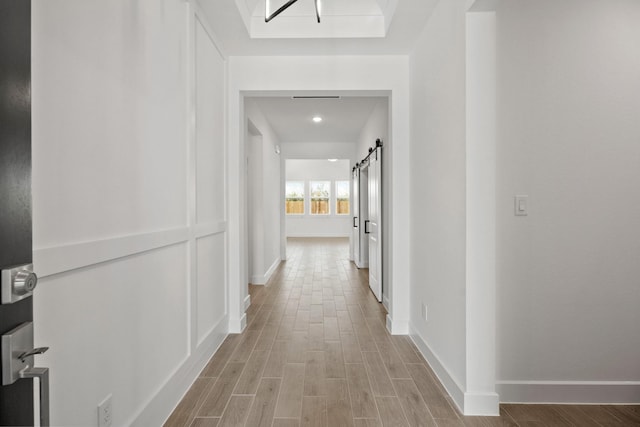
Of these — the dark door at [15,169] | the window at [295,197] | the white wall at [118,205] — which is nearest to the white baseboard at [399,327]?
→ the white wall at [118,205]

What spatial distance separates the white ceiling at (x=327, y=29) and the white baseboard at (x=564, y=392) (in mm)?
2732

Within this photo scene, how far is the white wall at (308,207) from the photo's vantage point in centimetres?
1462

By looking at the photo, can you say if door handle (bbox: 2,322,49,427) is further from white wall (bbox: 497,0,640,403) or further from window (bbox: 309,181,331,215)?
window (bbox: 309,181,331,215)

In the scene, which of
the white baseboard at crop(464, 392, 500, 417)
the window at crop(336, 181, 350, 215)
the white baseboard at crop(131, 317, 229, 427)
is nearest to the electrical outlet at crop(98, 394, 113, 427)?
the white baseboard at crop(131, 317, 229, 427)

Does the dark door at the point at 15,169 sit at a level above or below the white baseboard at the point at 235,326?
above

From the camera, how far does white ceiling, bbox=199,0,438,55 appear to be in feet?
9.84

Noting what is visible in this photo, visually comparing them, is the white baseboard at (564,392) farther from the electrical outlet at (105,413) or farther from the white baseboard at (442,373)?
the electrical outlet at (105,413)

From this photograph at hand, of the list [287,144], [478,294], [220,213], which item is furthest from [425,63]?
[287,144]

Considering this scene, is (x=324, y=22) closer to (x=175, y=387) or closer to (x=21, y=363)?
(x=175, y=387)

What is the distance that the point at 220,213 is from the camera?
133 inches

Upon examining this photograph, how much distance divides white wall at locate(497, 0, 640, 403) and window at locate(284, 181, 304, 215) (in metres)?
12.6

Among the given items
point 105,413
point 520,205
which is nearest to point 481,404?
point 520,205

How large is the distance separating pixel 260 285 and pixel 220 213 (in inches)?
106

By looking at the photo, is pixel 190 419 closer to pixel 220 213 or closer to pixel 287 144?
pixel 220 213
